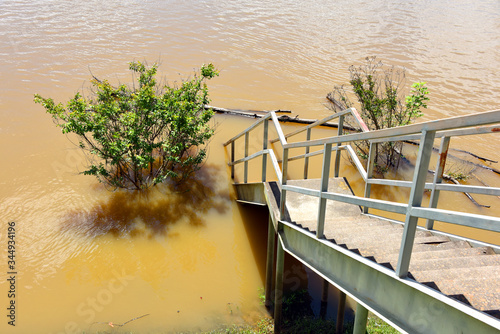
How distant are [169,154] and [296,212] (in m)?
2.87

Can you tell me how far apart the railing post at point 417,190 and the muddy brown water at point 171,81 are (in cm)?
331

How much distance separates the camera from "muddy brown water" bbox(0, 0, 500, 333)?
196 inches

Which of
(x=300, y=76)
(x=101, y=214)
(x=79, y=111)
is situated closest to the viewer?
(x=79, y=111)

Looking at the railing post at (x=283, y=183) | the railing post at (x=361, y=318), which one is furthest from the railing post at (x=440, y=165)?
the railing post at (x=283, y=183)

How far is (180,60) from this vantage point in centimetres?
1204

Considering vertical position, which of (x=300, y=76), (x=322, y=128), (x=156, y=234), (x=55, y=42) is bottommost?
(x=156, y=234)

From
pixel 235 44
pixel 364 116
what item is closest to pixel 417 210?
pixel 364 116

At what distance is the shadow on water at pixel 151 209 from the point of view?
5824 mm

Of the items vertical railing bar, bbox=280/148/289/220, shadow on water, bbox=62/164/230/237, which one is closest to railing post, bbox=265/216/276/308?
vertical railing bar, bbox=280/148/289/220

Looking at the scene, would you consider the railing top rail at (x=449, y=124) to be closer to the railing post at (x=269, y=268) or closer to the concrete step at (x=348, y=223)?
the concrete step at (x=348, y=223)

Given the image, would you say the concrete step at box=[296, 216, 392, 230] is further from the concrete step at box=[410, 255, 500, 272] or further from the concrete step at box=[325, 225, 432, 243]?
the concrete step at box=[410, 255, 500, 272]

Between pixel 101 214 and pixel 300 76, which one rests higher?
pixel 300 76

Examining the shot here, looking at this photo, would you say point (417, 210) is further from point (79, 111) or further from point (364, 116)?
point (364, 116)

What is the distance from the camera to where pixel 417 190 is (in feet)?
6.52
